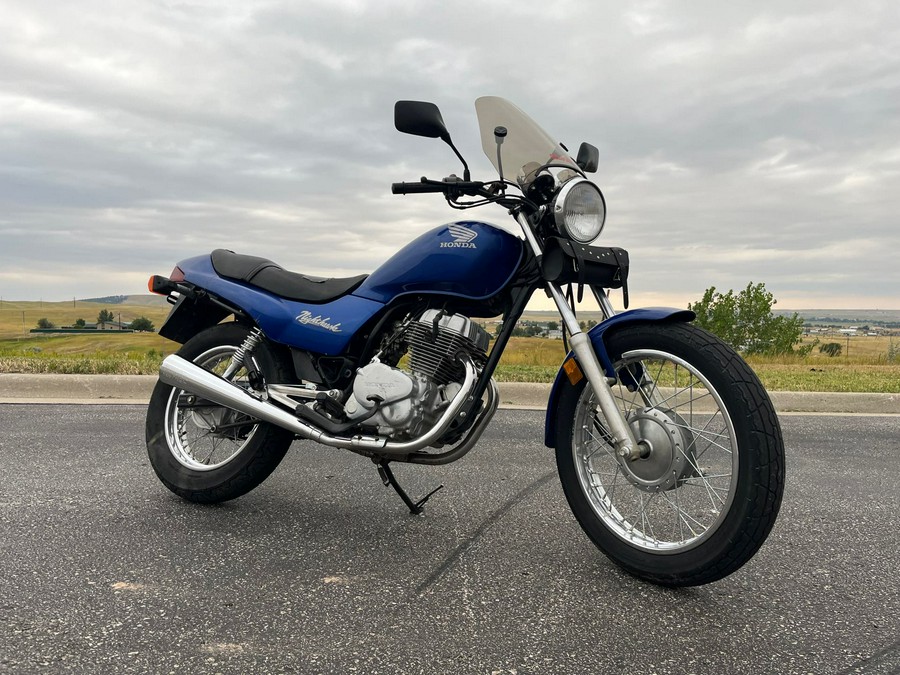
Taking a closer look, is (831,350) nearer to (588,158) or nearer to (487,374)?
(588,158)

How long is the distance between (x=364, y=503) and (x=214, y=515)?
73 centimetres

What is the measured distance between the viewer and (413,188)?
294 centimetres

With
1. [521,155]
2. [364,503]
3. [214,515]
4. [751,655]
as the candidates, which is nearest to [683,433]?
[751,655]

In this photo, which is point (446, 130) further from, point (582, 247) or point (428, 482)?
point (428, 482)

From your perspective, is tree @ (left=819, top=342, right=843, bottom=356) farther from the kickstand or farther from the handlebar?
the handlebar

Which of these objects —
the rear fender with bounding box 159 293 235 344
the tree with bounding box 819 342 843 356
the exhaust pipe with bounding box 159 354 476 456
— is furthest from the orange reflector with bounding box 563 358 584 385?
the tree with bounding box 819 342 843 356

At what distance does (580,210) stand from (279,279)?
1596 millimetres

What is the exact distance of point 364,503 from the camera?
3.35m

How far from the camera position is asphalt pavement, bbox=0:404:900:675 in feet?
6.23

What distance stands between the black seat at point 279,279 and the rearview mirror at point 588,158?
121 cm

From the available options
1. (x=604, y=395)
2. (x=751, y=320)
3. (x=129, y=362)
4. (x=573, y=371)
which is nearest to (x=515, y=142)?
(x=573, y=371)

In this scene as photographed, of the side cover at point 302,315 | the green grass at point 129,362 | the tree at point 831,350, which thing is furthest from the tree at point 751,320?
the side cover at point 302,315

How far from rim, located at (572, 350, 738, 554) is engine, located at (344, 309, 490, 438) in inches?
22.1

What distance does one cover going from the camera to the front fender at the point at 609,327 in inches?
96.6
